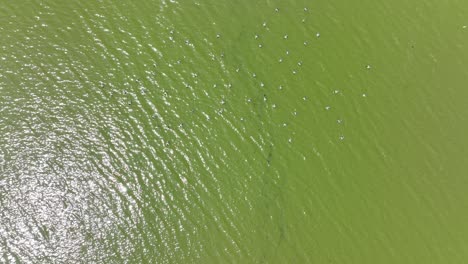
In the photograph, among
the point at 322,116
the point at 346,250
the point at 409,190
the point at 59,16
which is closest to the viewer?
the point at 346,250

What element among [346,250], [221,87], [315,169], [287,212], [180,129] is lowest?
[346,250]

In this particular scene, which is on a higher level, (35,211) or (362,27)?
(362,27)

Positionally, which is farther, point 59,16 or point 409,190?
point 59,16

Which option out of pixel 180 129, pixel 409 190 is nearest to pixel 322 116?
pixel 409 190

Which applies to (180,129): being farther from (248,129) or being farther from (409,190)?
(409,190)

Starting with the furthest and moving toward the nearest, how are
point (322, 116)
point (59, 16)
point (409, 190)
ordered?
1. point (59, 16)
2. point (322, 116)
3. point (409, 190)

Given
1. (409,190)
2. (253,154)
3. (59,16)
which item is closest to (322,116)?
(253,154)
